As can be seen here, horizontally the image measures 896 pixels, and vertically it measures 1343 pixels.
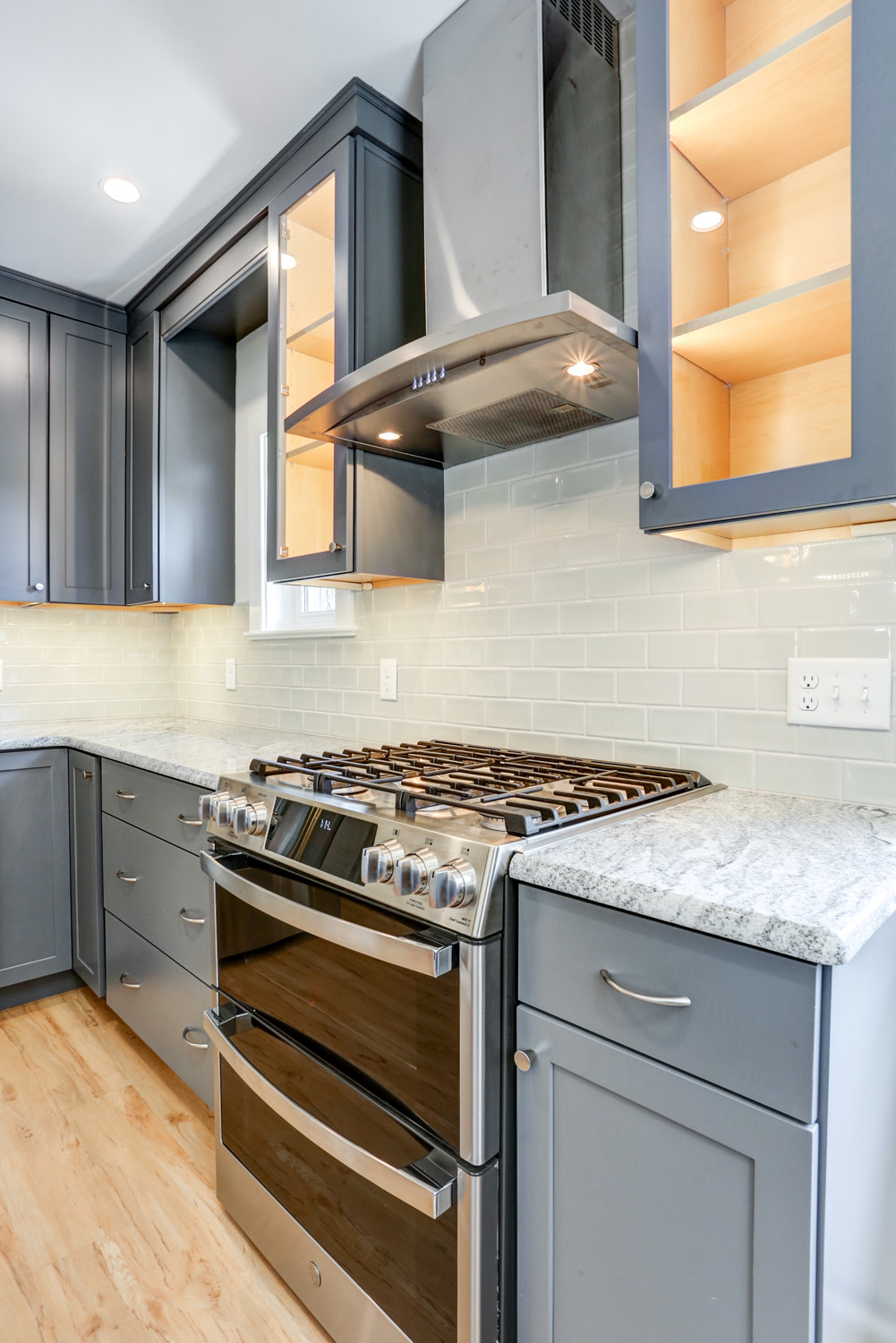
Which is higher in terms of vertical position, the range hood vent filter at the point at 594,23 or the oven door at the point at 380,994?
the range hood vent filter at the point at 594,23

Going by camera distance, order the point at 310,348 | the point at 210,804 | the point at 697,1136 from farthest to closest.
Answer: the point at 310,348 < the point at 210,804 < the point at 697,1136

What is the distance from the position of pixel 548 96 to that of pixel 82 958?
9.25 feet

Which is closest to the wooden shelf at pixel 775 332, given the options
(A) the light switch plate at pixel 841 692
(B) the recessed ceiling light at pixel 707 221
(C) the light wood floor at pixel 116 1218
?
(B) the recessed ceiling light at pixel 707 221

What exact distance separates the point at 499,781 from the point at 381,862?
0.34 metres

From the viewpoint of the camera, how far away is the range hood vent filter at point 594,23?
1482 millimetres

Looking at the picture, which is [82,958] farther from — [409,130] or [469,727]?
[409,130]

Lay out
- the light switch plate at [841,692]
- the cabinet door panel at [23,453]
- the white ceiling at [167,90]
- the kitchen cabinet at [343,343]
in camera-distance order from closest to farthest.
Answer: the light switch plate at [841,692]
the white ceiling at [167,90]
the kitchen cabinet at [343,343]
the cabinet door panel at [23,453]

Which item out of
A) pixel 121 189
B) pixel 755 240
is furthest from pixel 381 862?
pixel 121 189

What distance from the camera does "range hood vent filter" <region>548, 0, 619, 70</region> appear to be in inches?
58.4

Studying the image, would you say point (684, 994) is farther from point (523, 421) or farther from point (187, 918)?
point (187, 918)

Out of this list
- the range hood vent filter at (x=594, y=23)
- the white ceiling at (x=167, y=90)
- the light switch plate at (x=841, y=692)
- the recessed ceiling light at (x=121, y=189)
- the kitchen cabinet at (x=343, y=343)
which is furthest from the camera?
the recessed ceiling light at (x=121, y=189)

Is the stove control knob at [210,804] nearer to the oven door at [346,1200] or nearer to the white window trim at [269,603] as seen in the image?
the oven door at [346,1200]

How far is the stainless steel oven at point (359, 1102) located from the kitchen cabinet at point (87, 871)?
1.05 metres

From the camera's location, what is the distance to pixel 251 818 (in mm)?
1401
